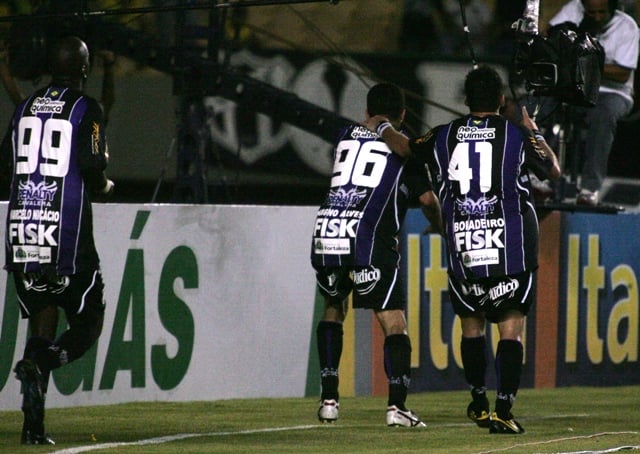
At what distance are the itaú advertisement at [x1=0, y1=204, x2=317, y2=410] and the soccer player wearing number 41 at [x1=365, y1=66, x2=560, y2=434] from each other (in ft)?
9.21

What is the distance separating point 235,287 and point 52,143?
11.7ft

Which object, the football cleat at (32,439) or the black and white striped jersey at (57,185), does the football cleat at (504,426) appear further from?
the football cleat at (32,439)

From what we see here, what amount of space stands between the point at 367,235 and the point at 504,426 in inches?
55.9

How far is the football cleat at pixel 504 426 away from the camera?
8.53 meters

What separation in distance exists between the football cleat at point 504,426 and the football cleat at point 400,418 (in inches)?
22.9

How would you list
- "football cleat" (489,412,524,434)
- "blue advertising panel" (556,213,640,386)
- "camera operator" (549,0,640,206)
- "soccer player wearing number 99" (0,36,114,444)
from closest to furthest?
"soccer player wearing number 99" (0,36,114,444) → "football cleat" (489,412,524,434) → "blue advertising panel" (556,213,640,386) → "camera operator" (549,0,640,206)

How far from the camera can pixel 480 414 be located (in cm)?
899

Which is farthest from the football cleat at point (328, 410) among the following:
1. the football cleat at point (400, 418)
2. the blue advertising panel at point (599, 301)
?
the blue advertising panel at point (599, 301)

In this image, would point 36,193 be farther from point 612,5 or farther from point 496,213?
point 612,5

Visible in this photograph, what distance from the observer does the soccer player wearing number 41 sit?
857 cm

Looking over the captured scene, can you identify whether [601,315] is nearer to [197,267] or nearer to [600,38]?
[600,38]

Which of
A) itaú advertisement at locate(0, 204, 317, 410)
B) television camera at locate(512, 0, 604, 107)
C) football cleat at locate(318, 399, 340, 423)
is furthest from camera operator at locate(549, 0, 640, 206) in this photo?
football cleat at locate(318, 399, 340, 423)

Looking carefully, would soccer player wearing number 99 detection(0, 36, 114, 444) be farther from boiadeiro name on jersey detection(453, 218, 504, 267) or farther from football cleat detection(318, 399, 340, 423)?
boiadeiro name on jersey detection(453, 218, 504, 267)

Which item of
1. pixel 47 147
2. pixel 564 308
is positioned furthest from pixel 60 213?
pixel 564 308
